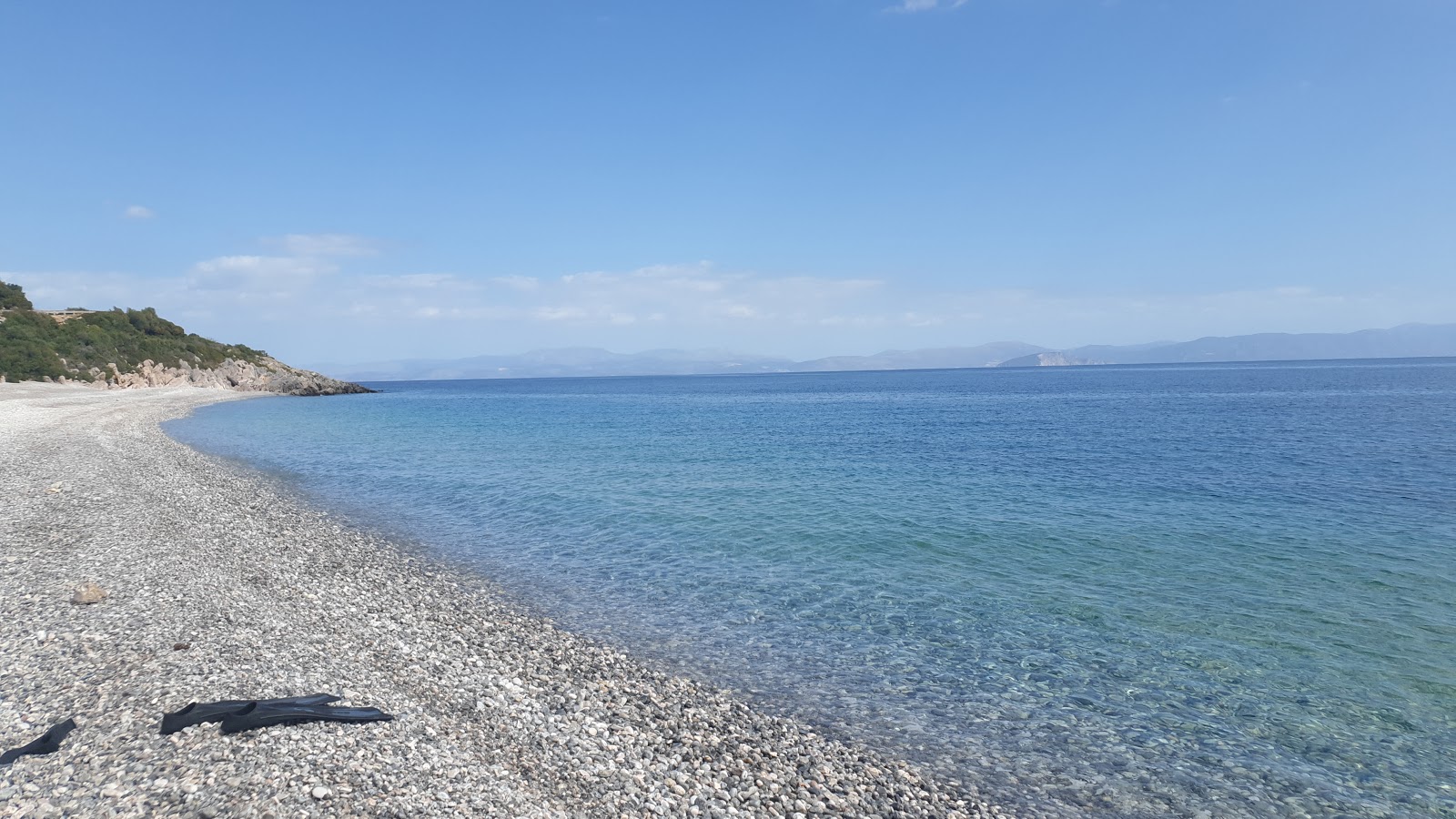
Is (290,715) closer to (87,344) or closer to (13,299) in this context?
(87,344)

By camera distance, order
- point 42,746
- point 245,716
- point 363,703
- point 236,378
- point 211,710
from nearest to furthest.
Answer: point 42,746
point 245,716
point 211,710
point 363,703
point 236,378

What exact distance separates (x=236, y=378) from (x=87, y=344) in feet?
93.7

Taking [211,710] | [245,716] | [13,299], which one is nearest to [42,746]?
Result: [211,710]

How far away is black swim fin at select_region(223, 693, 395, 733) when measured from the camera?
29.2 ft

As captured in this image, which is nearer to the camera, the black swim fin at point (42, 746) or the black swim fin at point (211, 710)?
the black swim fin at point (42, 746)

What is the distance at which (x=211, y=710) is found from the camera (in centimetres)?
920

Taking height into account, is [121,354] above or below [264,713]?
above

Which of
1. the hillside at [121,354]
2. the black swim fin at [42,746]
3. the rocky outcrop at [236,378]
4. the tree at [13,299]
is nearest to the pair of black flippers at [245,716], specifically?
the black swim fin at [42,746]

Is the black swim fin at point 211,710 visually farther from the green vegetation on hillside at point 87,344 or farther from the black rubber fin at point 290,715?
the green vegetation on hillside at point 87,344

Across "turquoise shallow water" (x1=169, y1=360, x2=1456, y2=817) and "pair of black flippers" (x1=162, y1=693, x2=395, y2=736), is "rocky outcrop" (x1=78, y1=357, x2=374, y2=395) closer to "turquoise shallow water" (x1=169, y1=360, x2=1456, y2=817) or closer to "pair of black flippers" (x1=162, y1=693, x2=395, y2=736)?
"turquoise shallow water" (x1=169, y1=360, x2=1456, y2=817)

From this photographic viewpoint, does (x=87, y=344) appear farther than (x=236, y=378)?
No

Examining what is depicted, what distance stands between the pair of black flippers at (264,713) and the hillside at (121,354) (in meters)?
96.5

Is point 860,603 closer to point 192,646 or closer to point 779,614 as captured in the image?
point 779,614

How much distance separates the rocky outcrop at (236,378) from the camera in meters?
94.1
